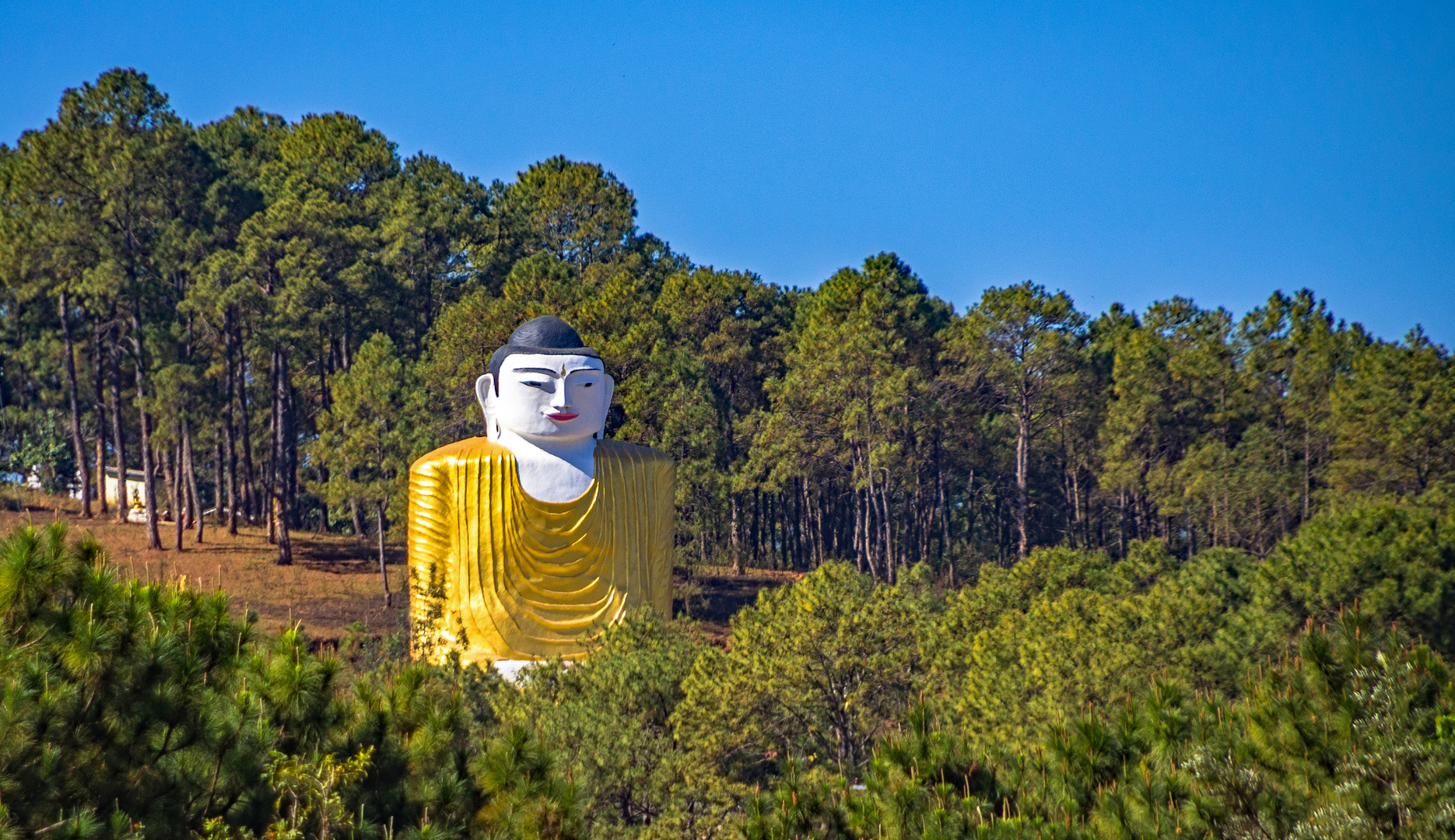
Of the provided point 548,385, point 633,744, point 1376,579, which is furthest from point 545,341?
point 1376,579

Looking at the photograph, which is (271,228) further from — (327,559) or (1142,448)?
(1142,448)

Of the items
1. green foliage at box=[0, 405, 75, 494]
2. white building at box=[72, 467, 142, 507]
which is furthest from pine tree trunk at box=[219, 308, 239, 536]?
green foliage at box=[0, 405, 75, 494]

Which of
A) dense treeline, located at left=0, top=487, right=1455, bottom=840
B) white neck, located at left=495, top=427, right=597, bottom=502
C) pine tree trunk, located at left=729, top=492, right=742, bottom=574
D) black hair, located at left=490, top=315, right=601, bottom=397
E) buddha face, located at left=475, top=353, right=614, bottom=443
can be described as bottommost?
pine tree trunk, located at left=729, top=492, right=742, bottom=574

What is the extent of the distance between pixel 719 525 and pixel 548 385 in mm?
11892

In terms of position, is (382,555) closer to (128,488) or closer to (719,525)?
(719,525)

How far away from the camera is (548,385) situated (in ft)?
64.5

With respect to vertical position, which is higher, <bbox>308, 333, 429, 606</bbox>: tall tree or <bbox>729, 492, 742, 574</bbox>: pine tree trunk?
<bbox>308, 333, 429, 606</bbox>: tall tree

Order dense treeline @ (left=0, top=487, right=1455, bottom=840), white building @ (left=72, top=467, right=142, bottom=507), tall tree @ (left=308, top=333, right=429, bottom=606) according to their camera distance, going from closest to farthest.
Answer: dense treeline @ (left=0, top=487, right=1455, bottom=840) < tall tree @ (left=308, top=333, right=429, bottom=606) < white building @ (left=72, top=467, right=142, bottom=507)

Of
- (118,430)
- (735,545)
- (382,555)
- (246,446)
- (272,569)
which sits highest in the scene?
(118,430)

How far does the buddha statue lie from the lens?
19812 millimetres

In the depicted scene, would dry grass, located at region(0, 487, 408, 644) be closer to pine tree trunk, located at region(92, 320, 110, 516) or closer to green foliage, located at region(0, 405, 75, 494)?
pine tree trunk, located at region(92, 320, 110, 516)

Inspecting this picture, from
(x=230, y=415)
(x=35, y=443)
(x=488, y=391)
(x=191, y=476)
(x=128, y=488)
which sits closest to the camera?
(x=488, y=391)

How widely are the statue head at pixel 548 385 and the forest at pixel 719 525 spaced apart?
315 centimetres

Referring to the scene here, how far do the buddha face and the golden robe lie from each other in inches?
23.8
